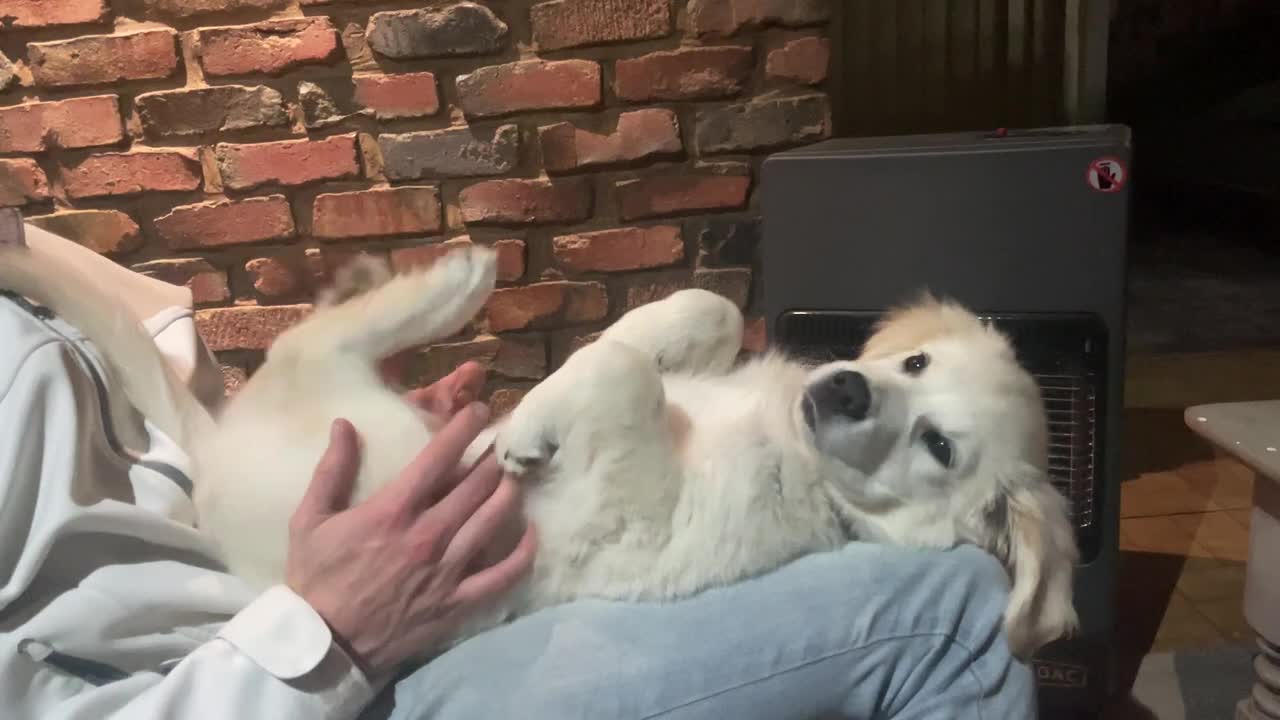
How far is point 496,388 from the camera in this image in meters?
1.88

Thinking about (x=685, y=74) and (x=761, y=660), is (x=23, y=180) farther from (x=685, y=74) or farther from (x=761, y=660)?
(x=761, y=660)

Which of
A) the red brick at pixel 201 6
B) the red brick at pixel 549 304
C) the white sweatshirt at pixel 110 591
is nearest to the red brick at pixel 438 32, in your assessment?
the red brick at pixel 201 6

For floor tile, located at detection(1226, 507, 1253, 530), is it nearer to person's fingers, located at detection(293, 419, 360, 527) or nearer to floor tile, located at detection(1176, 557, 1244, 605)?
floor tile, located at detection(1176, 557, 1244, 605)

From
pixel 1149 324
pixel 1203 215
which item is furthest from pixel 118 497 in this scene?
pixel 1203 215

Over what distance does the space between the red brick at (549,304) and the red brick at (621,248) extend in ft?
0.15

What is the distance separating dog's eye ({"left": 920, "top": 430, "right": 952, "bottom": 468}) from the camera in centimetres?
100

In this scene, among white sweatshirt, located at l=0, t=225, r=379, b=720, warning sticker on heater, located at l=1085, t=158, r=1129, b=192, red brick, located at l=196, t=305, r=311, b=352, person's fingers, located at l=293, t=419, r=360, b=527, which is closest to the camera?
white sweatshirt, located at l=0, t=225, r=379, b=720

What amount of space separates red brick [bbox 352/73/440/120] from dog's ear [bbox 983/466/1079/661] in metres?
1.19

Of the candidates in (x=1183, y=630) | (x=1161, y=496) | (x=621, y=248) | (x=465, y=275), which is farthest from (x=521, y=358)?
(x=1161, y=496)

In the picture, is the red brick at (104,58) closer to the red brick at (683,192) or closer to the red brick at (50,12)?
the red brick at (50,12)

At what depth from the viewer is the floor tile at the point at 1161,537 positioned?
198 centimetres

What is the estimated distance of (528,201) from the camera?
5.74 ft

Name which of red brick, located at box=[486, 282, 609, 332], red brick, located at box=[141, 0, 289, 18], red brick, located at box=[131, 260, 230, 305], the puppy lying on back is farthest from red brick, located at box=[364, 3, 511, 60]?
the puppy lying on back

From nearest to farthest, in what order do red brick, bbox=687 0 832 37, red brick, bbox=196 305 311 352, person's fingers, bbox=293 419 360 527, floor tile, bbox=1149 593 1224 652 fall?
person's fingers, bbox=293 419 360 527
red brick, bbox=687 0 832 37
floor tile, bbox=1149 593 1224 652
red brick, bbox=196 305 311 352
